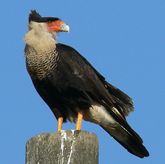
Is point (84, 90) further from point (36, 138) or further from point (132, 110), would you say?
point (36, 138)

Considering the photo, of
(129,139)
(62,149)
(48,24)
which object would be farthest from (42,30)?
(62,149)

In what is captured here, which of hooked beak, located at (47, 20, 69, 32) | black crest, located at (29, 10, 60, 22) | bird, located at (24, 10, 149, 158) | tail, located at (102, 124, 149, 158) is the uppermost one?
black crest, located at (29, 10, 60, 22)

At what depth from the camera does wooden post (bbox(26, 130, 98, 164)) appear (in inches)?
185

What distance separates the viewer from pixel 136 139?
7.39 metres

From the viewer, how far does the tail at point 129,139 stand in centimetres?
715

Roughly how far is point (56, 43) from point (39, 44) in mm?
250

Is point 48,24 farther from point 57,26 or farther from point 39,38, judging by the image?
point 39,38

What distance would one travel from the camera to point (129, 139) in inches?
297

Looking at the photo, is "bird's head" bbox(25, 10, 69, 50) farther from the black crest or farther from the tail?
the tail

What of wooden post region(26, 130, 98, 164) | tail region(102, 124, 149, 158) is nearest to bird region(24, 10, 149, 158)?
tail region(102, 124, 149, 158)

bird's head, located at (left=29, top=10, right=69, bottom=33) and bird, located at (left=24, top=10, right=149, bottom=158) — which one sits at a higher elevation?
bird's head, located at (left=29, top=10, right=69, bottom=33)

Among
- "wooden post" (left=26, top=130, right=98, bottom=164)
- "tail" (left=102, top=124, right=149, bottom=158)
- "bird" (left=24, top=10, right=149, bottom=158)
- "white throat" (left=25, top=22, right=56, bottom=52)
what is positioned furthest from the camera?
"white throat" (left=25, top=22, right=56, bottom=52)

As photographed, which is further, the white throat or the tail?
the white throat

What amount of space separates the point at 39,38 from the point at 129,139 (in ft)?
5.49
